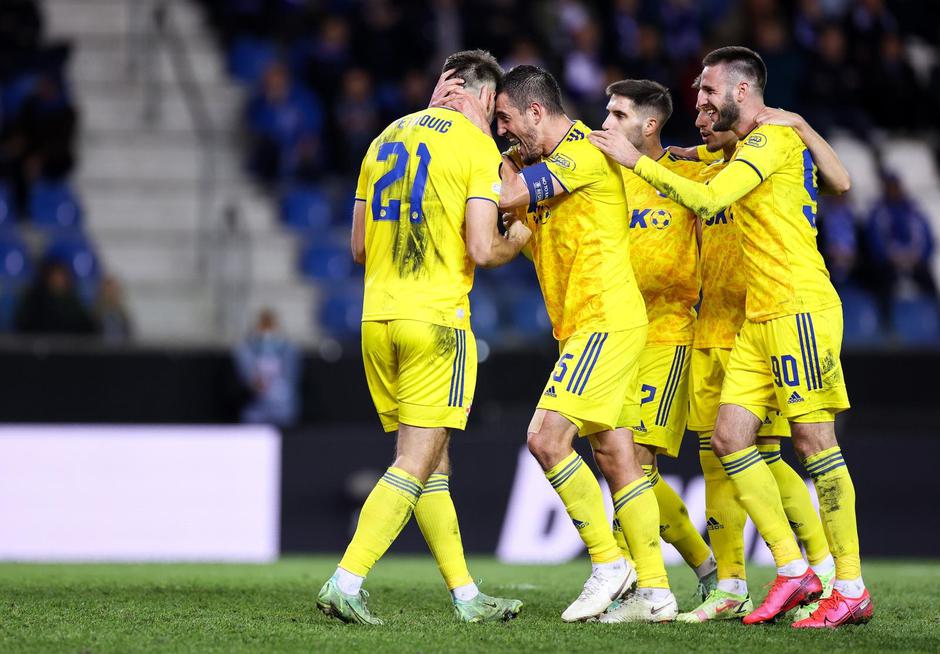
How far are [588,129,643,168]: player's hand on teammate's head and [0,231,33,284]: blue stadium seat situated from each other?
27.0 feet

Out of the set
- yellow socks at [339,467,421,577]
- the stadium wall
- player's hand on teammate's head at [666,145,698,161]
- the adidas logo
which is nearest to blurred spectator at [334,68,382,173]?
the stadium wall

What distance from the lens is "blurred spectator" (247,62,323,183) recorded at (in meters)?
14.7

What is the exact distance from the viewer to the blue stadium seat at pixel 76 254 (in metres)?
13.0

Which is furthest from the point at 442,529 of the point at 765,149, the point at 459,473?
the point at 459,473

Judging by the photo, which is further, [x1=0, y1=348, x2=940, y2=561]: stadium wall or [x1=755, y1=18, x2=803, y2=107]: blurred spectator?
[x1=755, y1=18, x2=803, y2=107]: blurred spectator

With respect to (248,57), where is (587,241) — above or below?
below

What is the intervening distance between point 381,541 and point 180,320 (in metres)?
8.50

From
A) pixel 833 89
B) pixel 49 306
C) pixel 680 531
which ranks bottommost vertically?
pixel 680 531

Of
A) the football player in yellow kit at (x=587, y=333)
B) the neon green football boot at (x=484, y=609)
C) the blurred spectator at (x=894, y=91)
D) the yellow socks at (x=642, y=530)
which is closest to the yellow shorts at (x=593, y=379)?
the football player in yellow kit at (x=587, y=333)

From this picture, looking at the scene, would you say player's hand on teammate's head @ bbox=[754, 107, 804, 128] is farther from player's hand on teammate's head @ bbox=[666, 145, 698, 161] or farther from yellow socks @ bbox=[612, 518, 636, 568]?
yellow socks @ bbox=[612, 518, 636, 568]

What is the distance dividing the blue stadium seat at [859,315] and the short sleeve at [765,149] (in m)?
7.67

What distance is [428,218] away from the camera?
6004 millimetres

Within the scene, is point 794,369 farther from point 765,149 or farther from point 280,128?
point 280,128

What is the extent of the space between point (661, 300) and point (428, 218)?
57.3 inches
